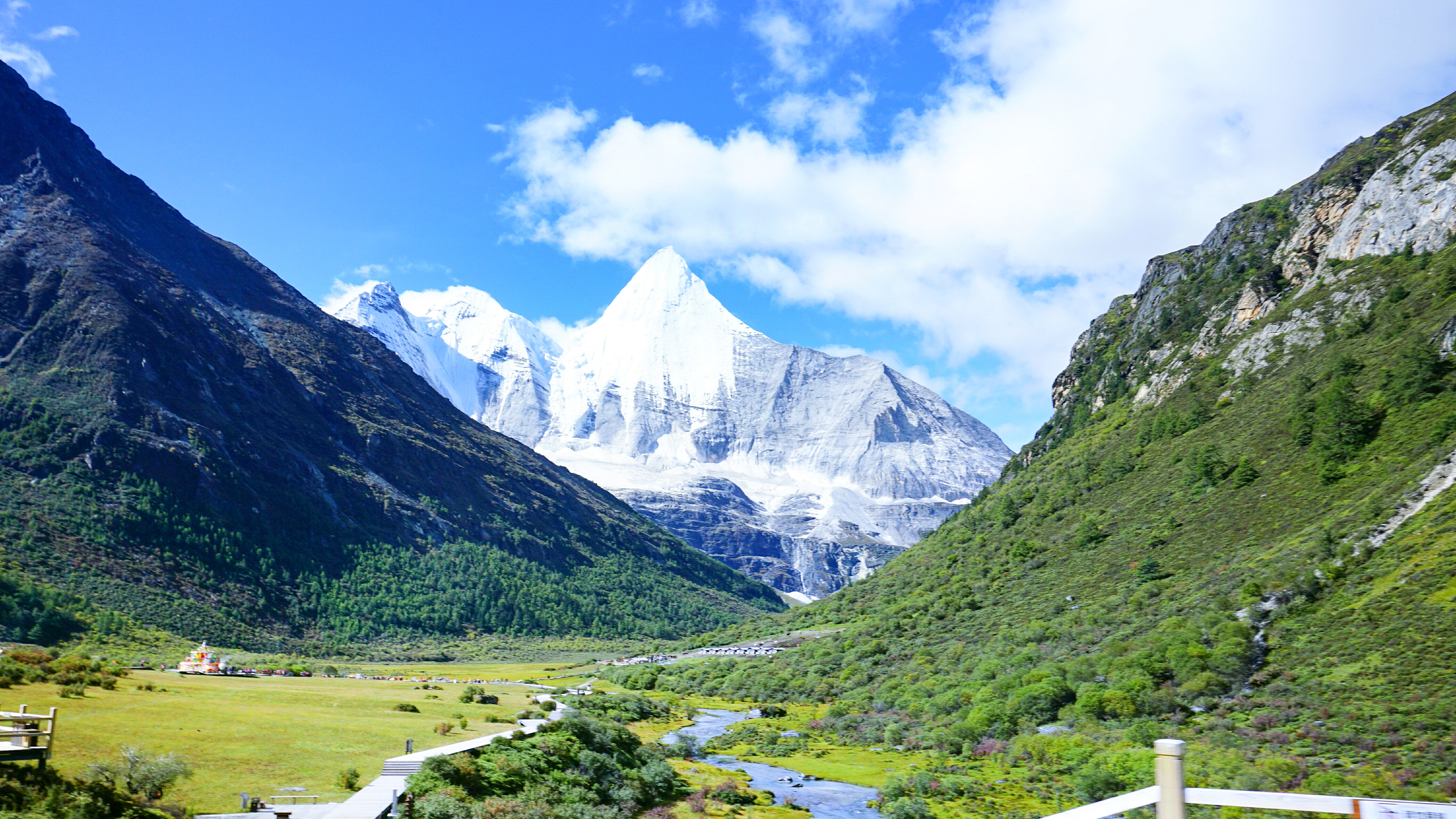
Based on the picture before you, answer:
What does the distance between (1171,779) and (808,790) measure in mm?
41898

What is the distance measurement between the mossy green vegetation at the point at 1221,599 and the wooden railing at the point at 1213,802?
28.6m

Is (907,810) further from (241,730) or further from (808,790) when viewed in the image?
(241,730)

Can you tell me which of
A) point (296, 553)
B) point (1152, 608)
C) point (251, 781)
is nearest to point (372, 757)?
point (251, 781)

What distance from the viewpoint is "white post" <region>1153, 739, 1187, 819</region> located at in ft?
22.6

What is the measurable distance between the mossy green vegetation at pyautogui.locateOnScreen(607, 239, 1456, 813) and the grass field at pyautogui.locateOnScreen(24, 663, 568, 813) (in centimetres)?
2570

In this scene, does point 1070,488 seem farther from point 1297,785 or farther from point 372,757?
point 372,757

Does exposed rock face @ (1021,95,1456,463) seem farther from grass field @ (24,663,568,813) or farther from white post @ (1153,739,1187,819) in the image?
grass field @ (24,663,568,813)

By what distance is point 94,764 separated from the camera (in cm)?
2308

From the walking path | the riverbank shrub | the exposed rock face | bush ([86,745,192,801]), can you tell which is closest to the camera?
bush ([86,745,192,801])

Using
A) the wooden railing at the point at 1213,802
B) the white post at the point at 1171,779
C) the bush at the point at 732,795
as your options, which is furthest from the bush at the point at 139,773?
the white post at the point at 1171,779

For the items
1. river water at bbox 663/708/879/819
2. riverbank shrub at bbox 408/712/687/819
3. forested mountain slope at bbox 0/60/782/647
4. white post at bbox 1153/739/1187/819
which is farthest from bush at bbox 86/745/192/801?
forested mountain slope at bbox 0/60/782/647

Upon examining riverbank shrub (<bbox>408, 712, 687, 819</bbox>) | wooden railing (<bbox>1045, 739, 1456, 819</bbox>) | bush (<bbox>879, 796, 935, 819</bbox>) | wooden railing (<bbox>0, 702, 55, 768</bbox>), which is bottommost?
bush (<bbox>879, 796, 935, 819</bbox>)

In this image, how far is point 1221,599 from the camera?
55.4 metres

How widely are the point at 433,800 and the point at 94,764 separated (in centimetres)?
924
